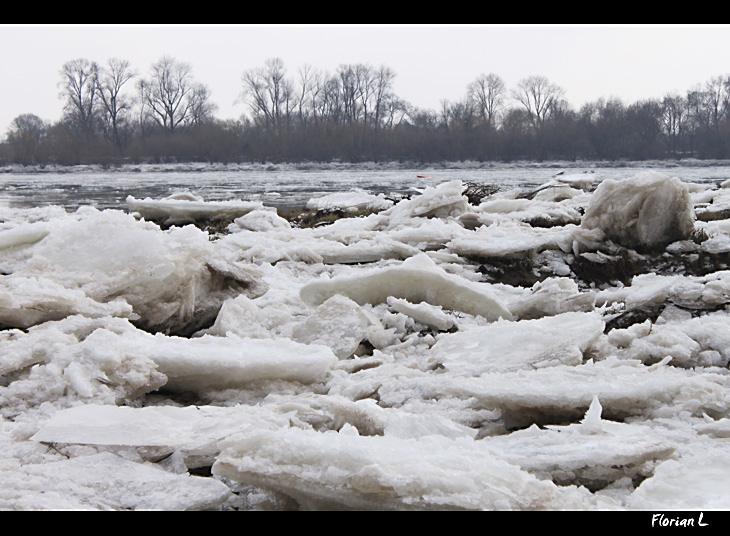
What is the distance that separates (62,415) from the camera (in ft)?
5.17

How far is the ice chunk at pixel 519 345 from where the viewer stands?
2160mm

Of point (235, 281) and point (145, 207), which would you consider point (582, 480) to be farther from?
point (145, 207)

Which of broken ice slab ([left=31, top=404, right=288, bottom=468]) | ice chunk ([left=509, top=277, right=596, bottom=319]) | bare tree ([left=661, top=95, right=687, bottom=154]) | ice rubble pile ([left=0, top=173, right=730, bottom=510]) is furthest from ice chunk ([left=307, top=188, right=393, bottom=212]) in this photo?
bare tree ([left=661, top=95, right=687, bottom=154])

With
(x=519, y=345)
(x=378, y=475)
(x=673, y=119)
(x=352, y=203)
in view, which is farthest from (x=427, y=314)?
(x=673, y=119)

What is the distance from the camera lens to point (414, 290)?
3.18 metres

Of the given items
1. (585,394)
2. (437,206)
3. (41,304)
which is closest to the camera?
(585,394)

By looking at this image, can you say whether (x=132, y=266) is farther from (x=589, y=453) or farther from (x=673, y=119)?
(x=673, y=119)

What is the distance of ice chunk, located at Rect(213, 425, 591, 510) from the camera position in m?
1.13

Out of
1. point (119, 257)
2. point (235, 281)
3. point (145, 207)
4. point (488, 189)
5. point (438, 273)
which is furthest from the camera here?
point (488, 189)

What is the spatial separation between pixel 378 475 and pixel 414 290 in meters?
2.06

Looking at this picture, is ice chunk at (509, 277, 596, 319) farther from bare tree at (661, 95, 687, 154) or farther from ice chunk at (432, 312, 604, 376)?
bare tree at (661, 95, 687, 154)

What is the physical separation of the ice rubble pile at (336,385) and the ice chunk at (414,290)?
10mm
